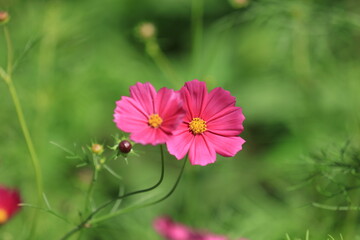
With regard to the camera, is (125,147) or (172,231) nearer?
(125,147)

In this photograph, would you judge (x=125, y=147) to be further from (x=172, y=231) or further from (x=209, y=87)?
(x=209, y=87)

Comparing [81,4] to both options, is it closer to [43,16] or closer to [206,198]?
[43,16]

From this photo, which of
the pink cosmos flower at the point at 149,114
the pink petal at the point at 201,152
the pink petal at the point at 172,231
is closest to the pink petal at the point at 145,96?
the pink cosmos flower at the point at 149,114

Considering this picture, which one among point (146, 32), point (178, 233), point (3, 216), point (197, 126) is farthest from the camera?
point (146, 32)

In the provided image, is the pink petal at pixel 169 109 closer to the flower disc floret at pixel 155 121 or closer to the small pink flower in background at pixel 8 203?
the flower disc floret at pixel 155 121

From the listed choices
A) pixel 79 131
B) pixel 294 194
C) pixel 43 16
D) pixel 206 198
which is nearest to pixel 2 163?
pixel 79 131

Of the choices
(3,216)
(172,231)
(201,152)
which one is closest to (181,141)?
(201,152)

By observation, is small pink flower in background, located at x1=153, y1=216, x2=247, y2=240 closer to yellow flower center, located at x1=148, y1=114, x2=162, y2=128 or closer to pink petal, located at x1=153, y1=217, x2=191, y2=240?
pink petal, located at x1=153, y1=217, x2=191, y2=240
